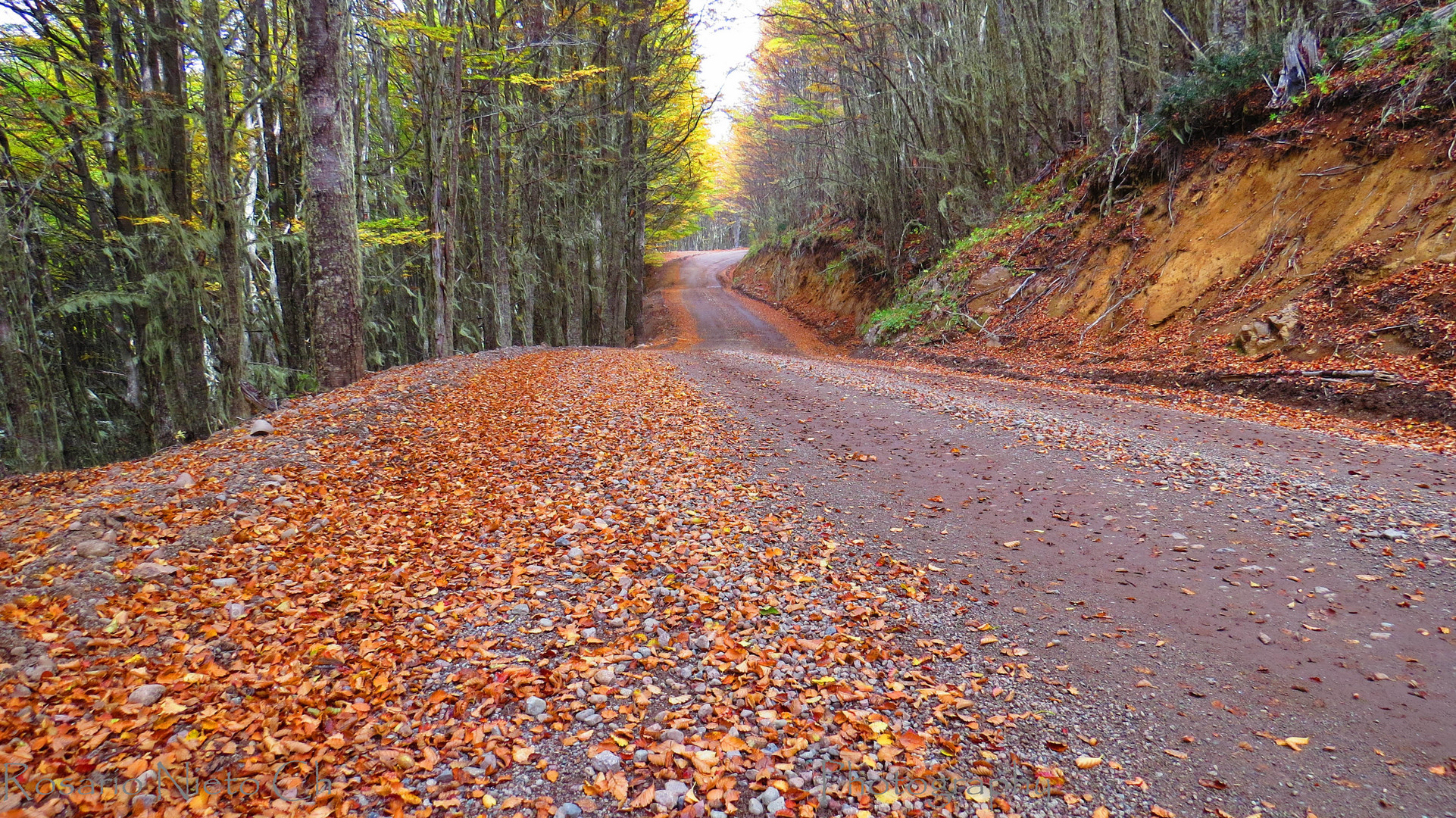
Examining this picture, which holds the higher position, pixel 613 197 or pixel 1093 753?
pixel 613 197

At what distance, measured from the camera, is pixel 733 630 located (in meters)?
3.59

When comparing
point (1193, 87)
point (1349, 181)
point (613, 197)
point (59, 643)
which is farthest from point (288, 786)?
point (613, 197)

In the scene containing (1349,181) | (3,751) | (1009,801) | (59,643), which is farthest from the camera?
(1349,181)

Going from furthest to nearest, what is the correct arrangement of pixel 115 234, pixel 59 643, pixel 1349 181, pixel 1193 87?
pixel 1193 87 < pixel 115 234 < pixel 1349 181 < pixel 59 643

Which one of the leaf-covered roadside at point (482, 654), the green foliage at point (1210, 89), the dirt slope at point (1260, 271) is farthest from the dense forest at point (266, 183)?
the green foliage at point (1210, 89)

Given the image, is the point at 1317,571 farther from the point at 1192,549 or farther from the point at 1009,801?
the point at 1009,801

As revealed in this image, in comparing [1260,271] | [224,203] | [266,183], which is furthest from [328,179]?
[1260,271]

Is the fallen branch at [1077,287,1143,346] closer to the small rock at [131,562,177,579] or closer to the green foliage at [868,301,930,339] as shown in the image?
the green foliage at [868,301,930,339]

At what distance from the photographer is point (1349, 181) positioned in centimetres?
960

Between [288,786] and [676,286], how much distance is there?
42098 mm

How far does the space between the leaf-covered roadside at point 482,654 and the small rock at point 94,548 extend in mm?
44

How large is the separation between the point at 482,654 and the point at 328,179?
684 centimetres

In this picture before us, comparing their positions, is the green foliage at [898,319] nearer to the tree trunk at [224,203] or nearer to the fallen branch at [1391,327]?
the fallen branch at [1391,327]

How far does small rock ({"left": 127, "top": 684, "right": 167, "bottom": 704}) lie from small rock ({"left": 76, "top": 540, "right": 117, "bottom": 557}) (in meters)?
1.25
